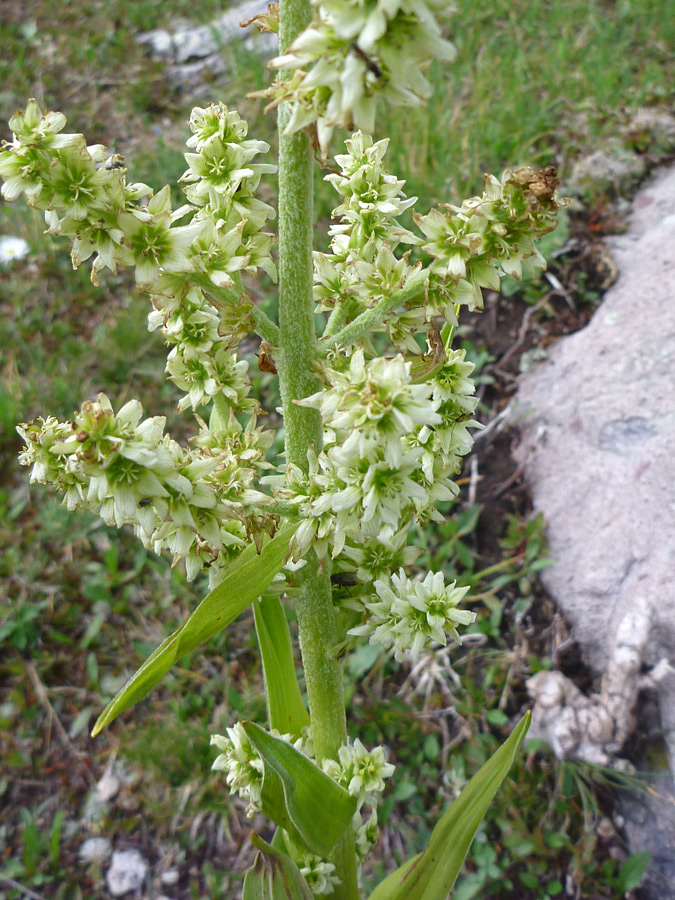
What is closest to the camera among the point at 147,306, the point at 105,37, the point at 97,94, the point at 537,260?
the point at 537,260

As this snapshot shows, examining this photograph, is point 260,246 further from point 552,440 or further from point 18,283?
point 18,283

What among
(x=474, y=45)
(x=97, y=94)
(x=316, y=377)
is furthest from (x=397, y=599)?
(x=97, y=94)

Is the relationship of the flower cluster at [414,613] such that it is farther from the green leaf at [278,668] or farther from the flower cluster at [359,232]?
the flower cluster at [359,232]

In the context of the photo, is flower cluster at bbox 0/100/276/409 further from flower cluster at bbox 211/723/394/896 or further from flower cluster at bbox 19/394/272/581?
flower cluster at bbox 211/723/394/896

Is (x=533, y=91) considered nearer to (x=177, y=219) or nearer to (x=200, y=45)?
(x=200, y=45)

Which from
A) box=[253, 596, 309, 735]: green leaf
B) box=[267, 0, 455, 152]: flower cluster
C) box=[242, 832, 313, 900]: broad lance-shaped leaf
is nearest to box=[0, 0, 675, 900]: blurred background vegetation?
box=[253, 596, 309, 735]: green leaf

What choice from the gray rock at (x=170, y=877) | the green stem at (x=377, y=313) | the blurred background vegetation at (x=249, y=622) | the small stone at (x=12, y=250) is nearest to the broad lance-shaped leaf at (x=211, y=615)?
the green stem at (x=377, y=313)
